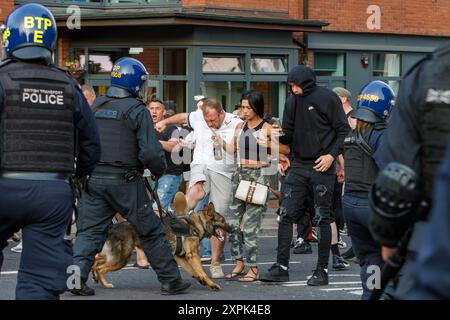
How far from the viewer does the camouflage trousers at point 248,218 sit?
9.60 metres

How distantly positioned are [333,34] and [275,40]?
5.18ft

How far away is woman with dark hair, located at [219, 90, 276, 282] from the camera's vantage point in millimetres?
9594

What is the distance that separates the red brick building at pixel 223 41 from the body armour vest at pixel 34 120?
11.4m

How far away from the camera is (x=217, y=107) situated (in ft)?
34.8

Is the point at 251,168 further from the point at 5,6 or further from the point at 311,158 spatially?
the point at 5,6

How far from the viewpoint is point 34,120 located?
5.59 metres

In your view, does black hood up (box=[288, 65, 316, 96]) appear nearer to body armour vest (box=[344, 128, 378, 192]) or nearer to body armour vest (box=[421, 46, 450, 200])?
body armour vest (box=[344, 128, 378, 192])

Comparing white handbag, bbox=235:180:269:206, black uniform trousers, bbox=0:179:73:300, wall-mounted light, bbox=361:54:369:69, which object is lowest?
white handbag, bbox=235:180:269:206

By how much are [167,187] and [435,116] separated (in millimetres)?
8054

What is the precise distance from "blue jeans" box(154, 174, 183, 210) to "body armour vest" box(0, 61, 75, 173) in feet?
19.5

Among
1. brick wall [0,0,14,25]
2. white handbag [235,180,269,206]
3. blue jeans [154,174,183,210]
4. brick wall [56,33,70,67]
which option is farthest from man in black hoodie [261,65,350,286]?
brick wall [56,33,70,67]

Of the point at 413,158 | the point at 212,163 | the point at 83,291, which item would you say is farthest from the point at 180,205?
the point at 413,158
